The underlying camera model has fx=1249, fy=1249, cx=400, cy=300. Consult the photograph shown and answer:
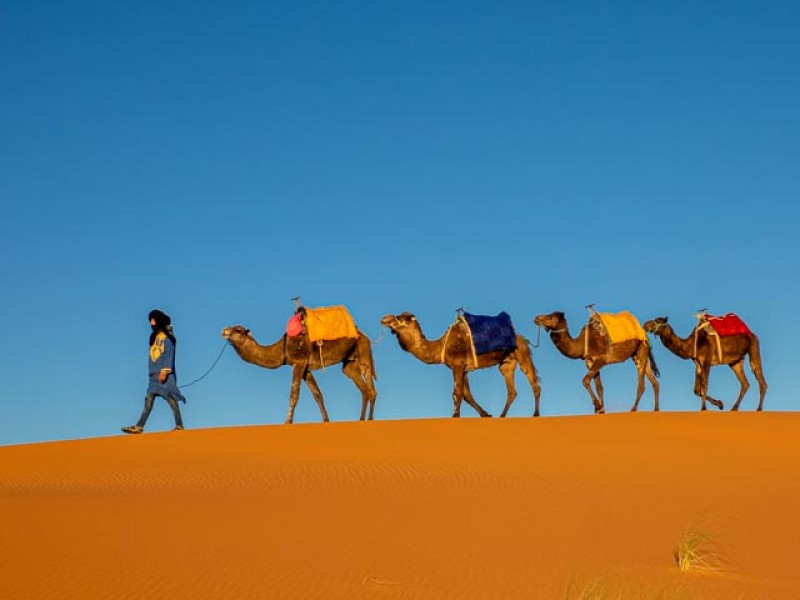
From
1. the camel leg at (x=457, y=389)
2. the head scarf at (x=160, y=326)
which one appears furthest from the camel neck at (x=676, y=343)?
the head scarf at (x=160, y=326)

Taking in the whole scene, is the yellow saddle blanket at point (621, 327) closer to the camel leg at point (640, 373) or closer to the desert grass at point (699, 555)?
the camel leg at point (640, 373)

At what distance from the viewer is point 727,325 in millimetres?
24453

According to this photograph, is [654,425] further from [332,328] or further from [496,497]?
[496,497]

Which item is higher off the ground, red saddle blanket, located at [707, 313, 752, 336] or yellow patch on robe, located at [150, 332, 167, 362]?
red saddle blanket, located at [707, 313, 752, 336]

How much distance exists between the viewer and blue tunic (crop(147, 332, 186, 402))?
19188mm

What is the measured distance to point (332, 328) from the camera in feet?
71.4

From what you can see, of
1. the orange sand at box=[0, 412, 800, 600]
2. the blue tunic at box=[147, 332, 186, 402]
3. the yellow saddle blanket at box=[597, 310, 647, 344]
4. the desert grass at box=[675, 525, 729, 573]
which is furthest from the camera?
the yellow saddle blanket at box=[597, 310, 647, 344]

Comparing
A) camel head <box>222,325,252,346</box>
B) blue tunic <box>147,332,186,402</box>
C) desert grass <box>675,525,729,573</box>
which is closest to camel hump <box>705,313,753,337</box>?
camel head <box>222,325,252,346</box>

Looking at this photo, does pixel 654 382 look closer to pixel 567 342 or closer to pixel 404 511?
pixel 567 342

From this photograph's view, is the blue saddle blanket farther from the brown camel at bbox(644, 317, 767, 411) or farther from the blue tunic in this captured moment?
the blue tunic

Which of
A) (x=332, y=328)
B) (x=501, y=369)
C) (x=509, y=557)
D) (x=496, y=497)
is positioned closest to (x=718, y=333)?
(x=501, y=369)

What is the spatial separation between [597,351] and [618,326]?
62 centimetres

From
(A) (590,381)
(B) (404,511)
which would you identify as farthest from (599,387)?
(B) (404,511)

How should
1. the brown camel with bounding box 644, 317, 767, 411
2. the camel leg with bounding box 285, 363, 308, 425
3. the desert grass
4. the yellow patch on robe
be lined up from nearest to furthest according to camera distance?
the desert grass
the yellow patch on robe
the camel leg with bounding box 285, 363, 308, 425
the brown camel with bounding box 644, 317, 767, 411
